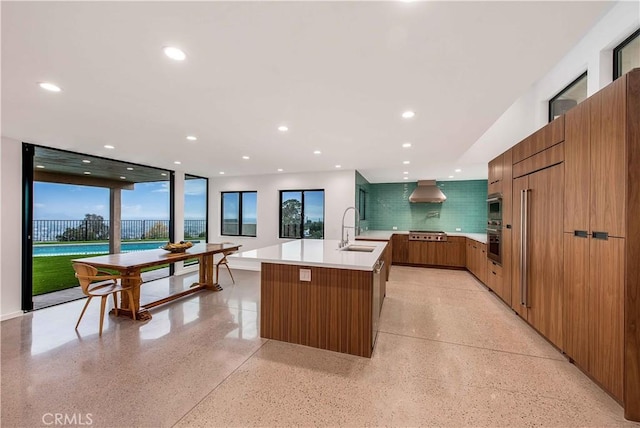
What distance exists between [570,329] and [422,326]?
136 centimetres

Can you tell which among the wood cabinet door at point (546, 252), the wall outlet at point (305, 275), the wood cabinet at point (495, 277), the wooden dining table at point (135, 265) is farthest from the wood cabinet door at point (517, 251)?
the wooden dining table at point (135, 265)

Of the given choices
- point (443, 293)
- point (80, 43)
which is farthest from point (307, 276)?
point (443, 293)

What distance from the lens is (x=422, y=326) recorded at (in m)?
3.11

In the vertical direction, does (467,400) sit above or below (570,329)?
below

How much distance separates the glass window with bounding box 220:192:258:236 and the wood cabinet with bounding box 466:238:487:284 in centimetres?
538

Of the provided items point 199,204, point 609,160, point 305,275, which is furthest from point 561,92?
point 199,204

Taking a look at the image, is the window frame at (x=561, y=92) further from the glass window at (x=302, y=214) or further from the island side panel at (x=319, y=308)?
the glass window at (x=302, y=214)

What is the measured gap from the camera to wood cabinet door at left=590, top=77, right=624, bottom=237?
1696 mm

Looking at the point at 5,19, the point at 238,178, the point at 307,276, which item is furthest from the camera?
the point at 238,178

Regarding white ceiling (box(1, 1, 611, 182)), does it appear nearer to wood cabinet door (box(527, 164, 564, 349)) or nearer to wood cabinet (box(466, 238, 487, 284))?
wood cabinet door (box(527, 164, 564, 349))

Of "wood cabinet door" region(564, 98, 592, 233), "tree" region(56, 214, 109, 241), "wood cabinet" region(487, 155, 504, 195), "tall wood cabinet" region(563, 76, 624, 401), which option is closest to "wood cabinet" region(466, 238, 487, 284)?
"wood cabinet" region(487, 155, 504, 195)

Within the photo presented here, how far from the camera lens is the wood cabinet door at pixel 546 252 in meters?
2.40

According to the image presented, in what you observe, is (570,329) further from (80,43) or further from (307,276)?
(80,43)

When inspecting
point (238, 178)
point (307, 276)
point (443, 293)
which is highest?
point (238, 178)
